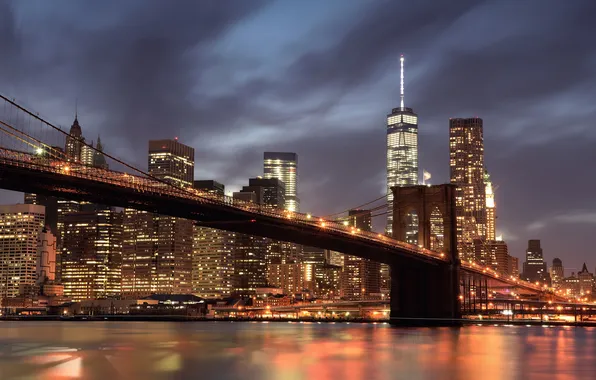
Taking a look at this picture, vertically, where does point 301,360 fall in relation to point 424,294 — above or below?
below

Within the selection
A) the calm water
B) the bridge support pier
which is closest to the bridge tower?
the bridge support pier

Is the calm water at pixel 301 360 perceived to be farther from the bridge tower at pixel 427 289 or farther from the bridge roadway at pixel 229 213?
the bridge tower at pixel 427 289

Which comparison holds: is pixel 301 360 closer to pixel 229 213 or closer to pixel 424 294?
pixel 229 213

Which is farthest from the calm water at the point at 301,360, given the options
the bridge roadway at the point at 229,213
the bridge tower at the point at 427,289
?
the bridge tower at the point at 427,289

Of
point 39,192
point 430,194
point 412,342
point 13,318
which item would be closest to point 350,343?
point 412,342

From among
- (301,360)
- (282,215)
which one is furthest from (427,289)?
(301,360)

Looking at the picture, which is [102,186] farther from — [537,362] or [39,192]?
[537,362]
